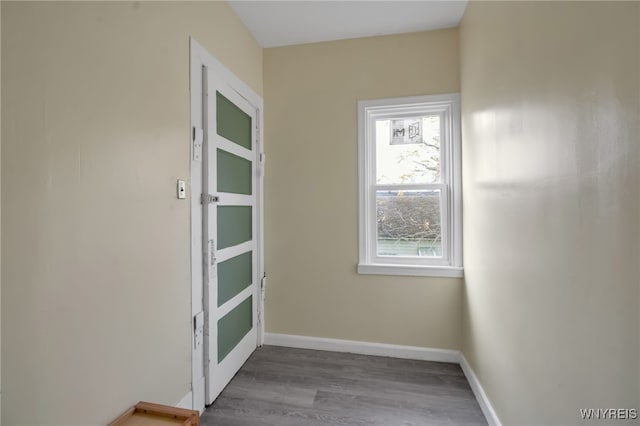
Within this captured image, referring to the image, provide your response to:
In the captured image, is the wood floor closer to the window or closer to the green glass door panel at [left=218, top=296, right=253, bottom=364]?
the green glass door panel at [left=218, top=296, right=253, bottom=364]

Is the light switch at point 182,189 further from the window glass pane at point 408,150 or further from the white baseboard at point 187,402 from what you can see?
the window glass pane at point 408,150

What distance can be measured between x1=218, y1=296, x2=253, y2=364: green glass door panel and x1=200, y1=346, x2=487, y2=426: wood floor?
0.24 metres

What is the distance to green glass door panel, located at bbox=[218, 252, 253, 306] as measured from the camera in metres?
1.93

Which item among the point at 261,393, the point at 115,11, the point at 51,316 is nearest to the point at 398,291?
the point at 261,393

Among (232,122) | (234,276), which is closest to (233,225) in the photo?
(234,276)

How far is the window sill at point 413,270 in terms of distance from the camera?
2266 millimetres

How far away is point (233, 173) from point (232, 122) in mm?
367

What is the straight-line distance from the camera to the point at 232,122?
2.09 m

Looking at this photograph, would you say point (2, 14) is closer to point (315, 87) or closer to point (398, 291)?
point (315, 87)

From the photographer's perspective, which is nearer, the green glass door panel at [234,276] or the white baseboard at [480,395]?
the white baseboard at [480,395]

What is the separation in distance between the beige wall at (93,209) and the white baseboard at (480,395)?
66.3 inches

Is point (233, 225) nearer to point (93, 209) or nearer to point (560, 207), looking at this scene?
point (93, 209)

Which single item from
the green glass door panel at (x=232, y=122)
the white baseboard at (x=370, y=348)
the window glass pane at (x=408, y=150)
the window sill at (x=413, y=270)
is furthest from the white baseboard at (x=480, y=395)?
the green glass door panel at (x=232, y=122)

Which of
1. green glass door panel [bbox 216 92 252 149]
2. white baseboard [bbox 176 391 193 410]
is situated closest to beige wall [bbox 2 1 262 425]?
white baseboard [bbox 176 391 193 410]
